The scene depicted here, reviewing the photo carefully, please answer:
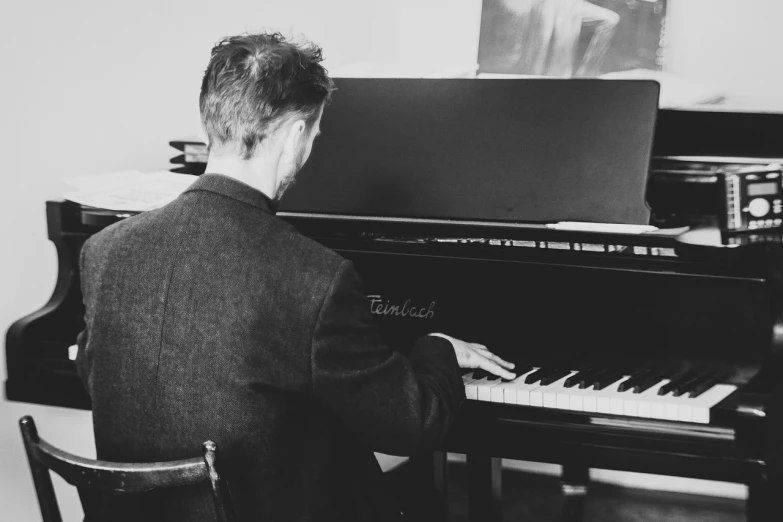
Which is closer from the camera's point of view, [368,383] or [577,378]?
[368,383]

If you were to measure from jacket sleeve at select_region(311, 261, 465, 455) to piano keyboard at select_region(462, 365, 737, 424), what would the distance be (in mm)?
261

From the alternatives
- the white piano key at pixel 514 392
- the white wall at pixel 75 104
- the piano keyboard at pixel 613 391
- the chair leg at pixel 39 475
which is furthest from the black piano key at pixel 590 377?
the white wall at pixel 75 104

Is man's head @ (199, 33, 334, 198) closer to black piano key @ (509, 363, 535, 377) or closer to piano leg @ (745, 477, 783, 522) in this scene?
black piano key @ (509, 363, 535, 377)

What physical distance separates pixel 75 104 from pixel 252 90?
137cm

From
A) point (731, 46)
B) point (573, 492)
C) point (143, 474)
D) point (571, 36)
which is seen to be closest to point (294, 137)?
point (143, 474)

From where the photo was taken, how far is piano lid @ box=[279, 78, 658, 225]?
6.26 ft

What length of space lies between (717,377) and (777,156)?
2.30 feet

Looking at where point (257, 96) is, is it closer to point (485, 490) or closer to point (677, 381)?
point (677, 381)

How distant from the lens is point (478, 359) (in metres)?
1.74

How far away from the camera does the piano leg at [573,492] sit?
2.52 metres

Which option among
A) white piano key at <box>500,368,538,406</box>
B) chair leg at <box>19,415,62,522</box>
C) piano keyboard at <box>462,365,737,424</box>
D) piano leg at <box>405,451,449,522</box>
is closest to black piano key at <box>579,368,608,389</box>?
piano keyboard at <box>462,365,737,424</box>

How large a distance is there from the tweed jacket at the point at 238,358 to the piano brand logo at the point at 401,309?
52 cm

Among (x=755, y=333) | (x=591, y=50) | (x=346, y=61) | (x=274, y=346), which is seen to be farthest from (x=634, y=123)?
(x=346, y=61)

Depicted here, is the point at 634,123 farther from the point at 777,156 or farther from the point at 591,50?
the point at 591,50
